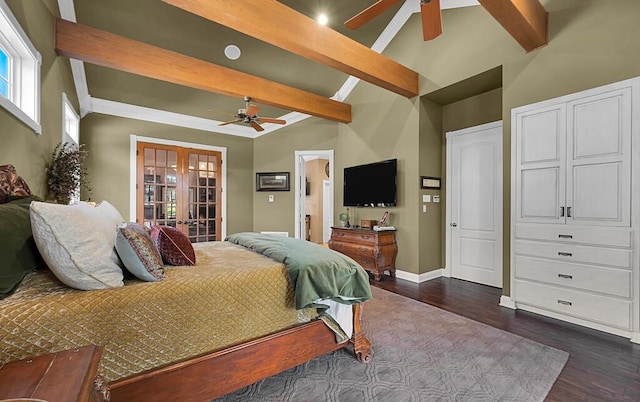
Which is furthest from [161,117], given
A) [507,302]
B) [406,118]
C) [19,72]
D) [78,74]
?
[507,302]

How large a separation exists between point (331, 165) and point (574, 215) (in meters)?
3.77

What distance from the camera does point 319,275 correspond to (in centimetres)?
183

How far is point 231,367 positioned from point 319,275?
2.29 ft

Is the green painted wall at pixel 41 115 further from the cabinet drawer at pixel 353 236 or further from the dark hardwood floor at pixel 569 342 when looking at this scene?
the dark hardwood floor at pixel 569 342

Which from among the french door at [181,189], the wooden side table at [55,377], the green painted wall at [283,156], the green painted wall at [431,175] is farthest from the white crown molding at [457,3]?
the french door at [181,189]

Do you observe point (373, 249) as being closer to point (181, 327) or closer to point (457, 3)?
point (181, 327)

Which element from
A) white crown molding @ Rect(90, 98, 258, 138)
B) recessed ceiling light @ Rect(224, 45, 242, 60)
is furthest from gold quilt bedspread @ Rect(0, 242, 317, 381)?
→ white crown molding @ Rect(90, 98, 258, 138)

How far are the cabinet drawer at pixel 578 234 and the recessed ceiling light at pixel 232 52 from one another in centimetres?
438

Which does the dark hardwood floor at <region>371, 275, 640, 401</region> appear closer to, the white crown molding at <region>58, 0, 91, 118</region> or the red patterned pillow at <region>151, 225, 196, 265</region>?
the red patterned pillow at <region>151, 225, 196, 265</region>

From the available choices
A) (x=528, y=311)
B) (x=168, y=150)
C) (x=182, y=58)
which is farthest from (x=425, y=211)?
(x=168, y=150)

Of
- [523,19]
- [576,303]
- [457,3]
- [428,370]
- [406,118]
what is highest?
[457,3]

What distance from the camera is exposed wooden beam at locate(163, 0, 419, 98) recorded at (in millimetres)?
2412

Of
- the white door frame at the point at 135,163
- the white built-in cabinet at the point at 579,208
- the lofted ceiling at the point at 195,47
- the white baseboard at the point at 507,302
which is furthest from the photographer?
the white door frame at the point at 135,163

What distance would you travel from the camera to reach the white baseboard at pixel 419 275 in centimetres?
412
